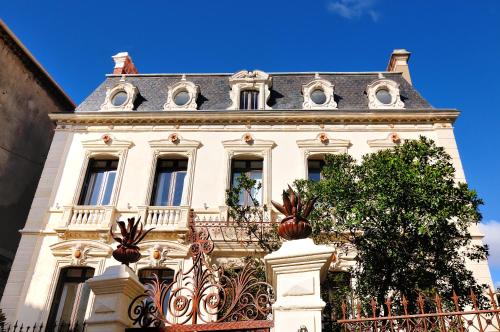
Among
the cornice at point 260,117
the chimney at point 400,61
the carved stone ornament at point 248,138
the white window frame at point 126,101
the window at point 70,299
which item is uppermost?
the chimney at point 400,61

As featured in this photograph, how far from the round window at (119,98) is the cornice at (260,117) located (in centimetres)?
99

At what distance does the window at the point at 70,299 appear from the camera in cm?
1091


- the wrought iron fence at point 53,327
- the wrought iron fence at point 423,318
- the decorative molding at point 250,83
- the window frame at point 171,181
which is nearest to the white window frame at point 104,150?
the window frame at point 171,181

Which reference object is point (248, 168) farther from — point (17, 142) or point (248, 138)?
point (17, 142)

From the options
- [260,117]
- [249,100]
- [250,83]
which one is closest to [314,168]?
[260,117]

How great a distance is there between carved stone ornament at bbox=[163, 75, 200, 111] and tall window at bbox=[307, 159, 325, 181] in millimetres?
4832

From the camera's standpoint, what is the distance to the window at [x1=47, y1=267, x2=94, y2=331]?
10.9 m

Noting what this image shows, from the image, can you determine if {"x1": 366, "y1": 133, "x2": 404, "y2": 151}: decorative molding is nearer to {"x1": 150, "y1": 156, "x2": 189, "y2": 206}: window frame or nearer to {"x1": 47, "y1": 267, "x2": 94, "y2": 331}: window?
{"x1": 150, "y1": 156, "x2": 189, "y2": 206}: window frame

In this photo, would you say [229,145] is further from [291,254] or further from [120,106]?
[291,254]

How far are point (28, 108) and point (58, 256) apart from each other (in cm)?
734

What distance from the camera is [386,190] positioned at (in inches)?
321

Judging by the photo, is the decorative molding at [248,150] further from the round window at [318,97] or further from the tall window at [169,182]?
the round window at [318,97]

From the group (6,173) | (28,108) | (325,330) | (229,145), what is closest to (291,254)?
(325,330)

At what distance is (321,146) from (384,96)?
3.50 meters
